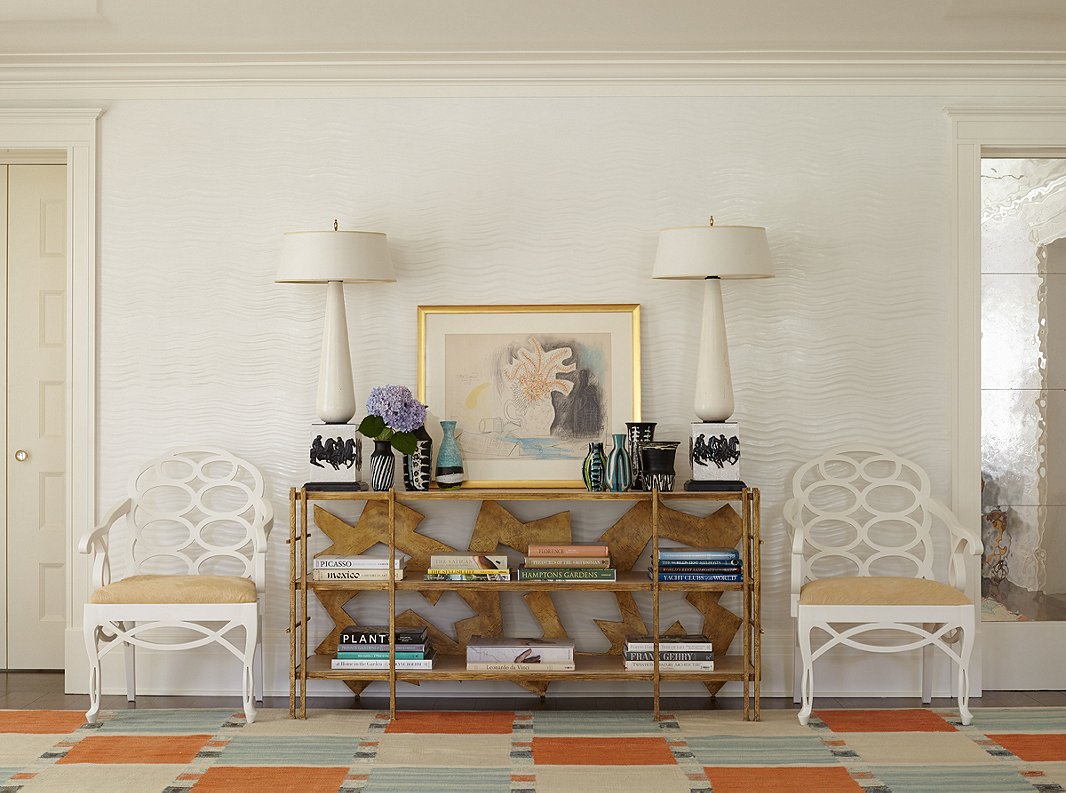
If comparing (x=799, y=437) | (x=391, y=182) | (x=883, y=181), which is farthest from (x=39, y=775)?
(x=883, y=181)

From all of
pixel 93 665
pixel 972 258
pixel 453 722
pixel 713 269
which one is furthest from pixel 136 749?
pixel 972 258

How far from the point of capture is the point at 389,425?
3.59 metres

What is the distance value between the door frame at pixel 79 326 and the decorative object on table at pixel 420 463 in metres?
1.30

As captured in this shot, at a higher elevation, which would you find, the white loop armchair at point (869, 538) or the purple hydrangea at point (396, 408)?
the purple hydrangea at point (396, 408)

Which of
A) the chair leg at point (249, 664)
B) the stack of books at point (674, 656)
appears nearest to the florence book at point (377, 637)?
the chair leg at point (249, 664)

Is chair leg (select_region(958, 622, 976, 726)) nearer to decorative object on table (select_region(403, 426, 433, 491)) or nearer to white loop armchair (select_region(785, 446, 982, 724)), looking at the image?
white loop armchair (select_region(785, 446, 982, 724))

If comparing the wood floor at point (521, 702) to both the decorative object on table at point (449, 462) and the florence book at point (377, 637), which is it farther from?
the decorative object on table at point (449, 462)

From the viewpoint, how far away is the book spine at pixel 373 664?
11.7 ft

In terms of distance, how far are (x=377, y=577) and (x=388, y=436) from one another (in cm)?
50

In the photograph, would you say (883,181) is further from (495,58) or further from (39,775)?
(39,775)

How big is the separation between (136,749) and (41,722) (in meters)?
0.54

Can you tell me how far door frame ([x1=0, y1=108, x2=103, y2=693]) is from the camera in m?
3.96

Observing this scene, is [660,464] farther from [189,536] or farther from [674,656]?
[189,536]

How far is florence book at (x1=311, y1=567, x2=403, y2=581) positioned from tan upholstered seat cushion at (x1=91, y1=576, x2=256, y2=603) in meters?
0.25
